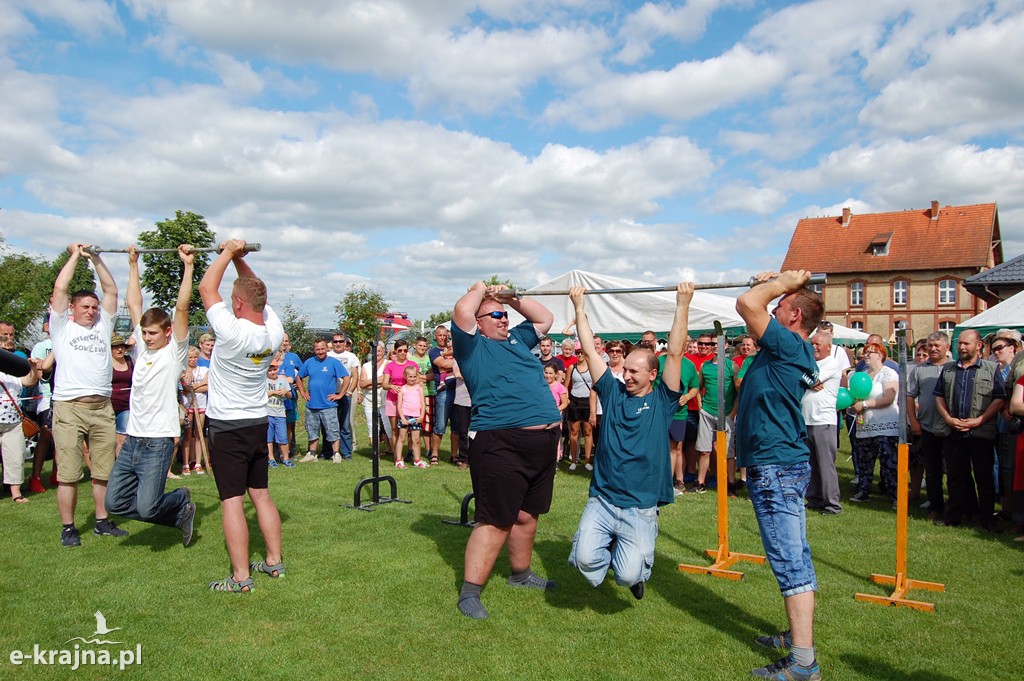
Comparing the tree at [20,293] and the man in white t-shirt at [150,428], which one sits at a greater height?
the tree at [20,293]

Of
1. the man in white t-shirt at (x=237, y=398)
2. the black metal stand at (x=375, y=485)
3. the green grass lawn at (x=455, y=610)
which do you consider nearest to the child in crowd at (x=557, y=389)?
the black metal stand at (x=375, y=485)

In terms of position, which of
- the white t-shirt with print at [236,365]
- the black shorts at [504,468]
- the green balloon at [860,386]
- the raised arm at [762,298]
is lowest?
the black shorts at [504,468]

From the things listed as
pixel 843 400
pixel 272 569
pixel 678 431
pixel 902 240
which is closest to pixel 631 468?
pixel 272 569

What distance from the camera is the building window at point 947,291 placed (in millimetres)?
49678

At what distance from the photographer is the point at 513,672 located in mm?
4031

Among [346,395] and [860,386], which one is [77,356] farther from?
[860,386]

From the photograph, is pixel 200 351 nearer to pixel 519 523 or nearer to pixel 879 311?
pixel 519 523

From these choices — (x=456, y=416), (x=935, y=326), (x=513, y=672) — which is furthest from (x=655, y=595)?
(x=935, y=326)

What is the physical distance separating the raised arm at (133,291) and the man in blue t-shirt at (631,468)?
4.03m

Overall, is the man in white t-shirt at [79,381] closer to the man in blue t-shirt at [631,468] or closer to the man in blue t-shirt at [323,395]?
the man in blue t-shirt at [631,468]

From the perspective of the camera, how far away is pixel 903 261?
2021 inches

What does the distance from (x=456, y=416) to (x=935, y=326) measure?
48634 millimetres

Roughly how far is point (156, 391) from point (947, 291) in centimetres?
5502

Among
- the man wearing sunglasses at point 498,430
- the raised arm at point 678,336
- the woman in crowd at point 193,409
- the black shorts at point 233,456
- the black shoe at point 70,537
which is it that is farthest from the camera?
the woman in crowd at point 193,409
